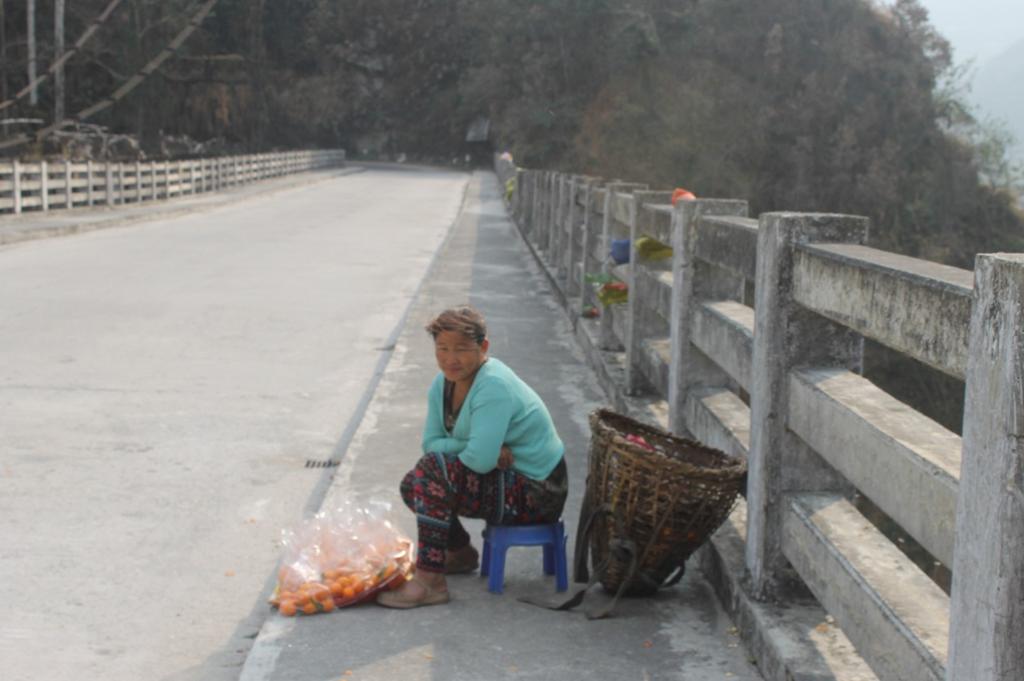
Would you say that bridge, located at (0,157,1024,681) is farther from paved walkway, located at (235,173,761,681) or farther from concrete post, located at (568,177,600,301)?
concrete post, located at (568,177,600,301)

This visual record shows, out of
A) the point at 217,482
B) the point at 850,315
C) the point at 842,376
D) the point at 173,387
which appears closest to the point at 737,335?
the point at 842,376

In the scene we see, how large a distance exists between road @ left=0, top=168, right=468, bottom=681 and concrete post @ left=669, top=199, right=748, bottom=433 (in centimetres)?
170

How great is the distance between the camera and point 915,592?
3.12 meters

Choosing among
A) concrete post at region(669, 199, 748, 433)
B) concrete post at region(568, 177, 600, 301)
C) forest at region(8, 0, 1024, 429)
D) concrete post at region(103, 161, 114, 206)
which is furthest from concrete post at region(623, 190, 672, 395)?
forest at region(8, 0, 1024, 429)

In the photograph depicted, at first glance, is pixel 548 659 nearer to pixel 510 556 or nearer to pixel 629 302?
pixel 510 556

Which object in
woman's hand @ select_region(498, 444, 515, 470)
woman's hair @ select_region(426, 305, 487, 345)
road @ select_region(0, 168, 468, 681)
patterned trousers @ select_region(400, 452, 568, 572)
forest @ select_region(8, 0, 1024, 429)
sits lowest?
road @ select_region(0, 168, 468, 681)

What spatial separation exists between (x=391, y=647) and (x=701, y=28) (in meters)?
70.1

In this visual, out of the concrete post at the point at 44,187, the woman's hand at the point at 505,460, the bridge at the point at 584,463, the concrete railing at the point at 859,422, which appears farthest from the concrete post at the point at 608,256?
the concrete post at the point at 44,187

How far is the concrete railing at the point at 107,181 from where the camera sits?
24.4 metres

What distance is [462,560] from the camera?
15.6 feet

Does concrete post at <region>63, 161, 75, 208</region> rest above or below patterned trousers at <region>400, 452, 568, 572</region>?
above

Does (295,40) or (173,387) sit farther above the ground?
(295,40)

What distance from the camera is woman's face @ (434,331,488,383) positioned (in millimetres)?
4414

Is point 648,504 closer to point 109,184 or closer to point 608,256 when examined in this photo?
point 608,256
